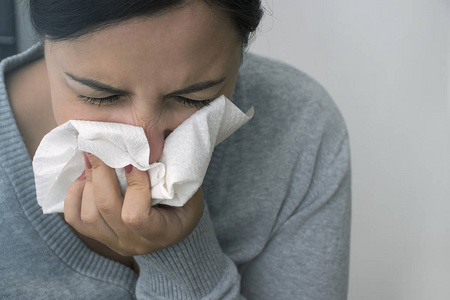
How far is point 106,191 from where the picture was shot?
72 centimetres

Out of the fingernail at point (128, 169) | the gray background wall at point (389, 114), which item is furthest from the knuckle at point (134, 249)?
the gray background wall at point (389, 114)

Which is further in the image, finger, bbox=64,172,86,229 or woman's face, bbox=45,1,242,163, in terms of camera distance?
finger, bbox=64,172,86,229

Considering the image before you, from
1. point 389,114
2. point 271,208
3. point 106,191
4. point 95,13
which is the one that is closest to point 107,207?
point 106,191

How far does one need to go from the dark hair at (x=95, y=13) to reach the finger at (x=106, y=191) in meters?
0.17

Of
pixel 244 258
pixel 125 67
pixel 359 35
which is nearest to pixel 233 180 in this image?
pixel 244 258

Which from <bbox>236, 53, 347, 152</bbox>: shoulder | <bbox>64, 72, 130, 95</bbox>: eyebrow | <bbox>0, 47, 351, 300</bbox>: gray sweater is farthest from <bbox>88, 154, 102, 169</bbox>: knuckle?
<bbox>236, 53, 347, 152</bbox>: shoulder

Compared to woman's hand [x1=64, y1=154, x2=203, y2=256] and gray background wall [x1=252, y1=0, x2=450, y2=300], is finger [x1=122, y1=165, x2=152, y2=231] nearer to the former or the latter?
woman's hand [x1=64, y1=154, x2=203, y2=256]

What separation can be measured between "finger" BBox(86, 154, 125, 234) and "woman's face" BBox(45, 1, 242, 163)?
6 cm

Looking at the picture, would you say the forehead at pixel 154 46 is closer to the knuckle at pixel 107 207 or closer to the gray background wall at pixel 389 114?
the knuckle at pixel 107 207

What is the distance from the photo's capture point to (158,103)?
664 millimetres

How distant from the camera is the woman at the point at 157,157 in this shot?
2.08 feet

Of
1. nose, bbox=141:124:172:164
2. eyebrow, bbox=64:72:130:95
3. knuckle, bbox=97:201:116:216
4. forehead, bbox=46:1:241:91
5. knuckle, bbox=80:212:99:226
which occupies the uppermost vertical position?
forehead, bbox=46:1:241:91

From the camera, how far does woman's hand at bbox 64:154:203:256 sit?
71 cm

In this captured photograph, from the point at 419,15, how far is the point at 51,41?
1.12m
